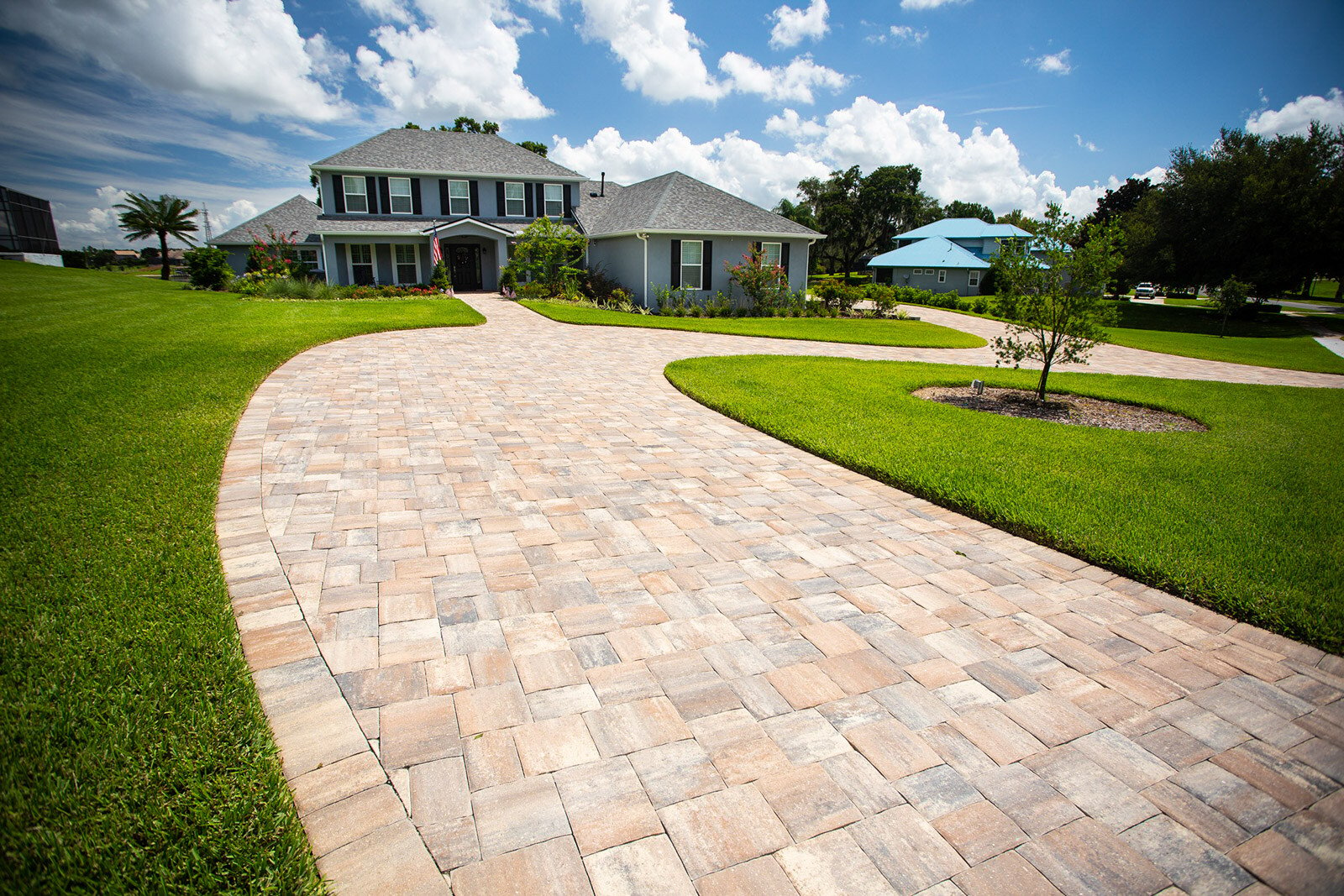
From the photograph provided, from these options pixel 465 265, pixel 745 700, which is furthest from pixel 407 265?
pixel 745 700

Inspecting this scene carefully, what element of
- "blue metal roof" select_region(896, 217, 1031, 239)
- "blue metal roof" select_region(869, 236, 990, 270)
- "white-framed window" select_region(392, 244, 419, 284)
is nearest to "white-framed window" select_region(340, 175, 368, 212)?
"white-framed window" select_region(392, 244, 419, 284)

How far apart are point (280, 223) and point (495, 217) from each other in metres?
15.1

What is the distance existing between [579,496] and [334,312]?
49.8 feet

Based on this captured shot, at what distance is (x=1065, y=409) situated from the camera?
8711 mm

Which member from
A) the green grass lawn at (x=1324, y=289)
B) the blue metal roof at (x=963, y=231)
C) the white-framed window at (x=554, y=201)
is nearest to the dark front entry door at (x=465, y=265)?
the white-framed window at (x=554, y=201)

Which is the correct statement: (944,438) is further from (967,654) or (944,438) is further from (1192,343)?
(1192,343)

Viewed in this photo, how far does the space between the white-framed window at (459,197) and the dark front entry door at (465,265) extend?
1505 millimetres

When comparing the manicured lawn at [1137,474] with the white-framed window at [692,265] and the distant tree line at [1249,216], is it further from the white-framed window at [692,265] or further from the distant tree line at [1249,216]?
the distant tree line at [1249,216]

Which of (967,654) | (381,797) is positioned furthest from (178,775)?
(967,654)

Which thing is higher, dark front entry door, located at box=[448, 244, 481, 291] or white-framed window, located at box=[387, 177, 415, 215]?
white-framed window, located at box=[387, 177, 415, 215]

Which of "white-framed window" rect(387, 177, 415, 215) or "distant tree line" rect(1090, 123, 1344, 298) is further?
"white-framed window" rect(387, 177, 415, 215)

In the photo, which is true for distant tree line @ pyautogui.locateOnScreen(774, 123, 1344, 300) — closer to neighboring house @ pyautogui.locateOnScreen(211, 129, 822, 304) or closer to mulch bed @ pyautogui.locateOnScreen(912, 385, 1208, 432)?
neighboring house @ pyautogui.locateOnScreen(211, 129, 822, 304)

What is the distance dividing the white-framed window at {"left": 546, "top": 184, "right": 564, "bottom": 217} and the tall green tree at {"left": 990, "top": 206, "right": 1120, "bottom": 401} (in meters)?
22.5

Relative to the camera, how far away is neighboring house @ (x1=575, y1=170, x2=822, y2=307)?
20.7 metres
